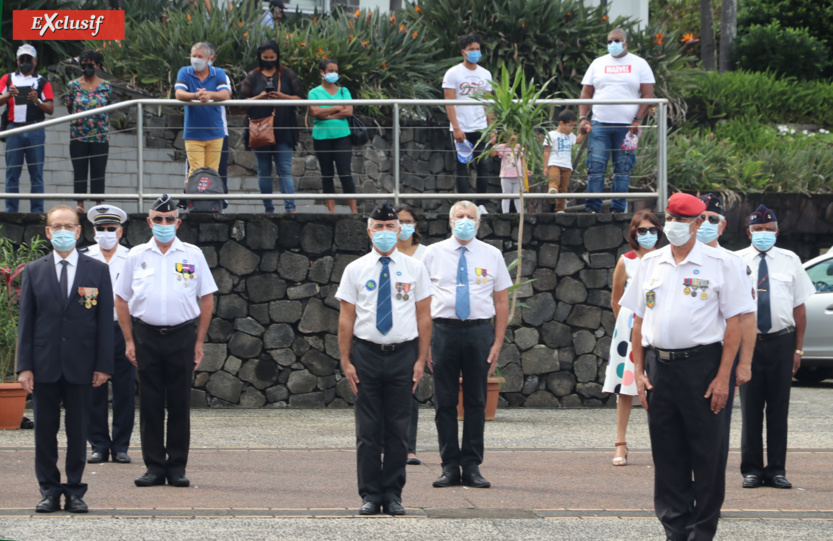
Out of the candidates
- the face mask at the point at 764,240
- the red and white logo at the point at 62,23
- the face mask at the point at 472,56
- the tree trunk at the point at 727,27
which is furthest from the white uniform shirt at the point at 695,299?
the tree trunk at the point at 727,27

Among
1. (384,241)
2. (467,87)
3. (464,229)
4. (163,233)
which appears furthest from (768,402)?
(467,87)

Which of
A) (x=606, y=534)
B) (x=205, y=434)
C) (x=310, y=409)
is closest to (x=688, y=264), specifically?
(x=606, y=534)

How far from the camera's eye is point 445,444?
332 inches

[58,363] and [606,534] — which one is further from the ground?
[58,363]

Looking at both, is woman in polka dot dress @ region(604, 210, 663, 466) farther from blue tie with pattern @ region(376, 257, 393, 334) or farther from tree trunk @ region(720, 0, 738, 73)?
tree trunk @ region(720, 0, 738, 73)

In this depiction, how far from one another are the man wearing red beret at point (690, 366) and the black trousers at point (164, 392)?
3442 millimetres

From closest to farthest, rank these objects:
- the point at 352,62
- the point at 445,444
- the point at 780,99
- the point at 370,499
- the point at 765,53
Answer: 1. the point at 370,499
2. the point at 445,444
3. the point at 352,62
4. the point at 780,99
5. the point at 765,53

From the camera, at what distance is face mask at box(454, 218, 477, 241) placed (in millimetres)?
8625

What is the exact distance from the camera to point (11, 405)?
Answer: 10.8 meters

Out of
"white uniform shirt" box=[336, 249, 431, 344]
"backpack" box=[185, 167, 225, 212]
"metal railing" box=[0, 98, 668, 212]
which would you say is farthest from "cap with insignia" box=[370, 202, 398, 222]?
"backpack" box=[185, 167, 225, 212]

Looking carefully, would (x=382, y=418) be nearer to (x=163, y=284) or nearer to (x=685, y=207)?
(x=163, y=284)

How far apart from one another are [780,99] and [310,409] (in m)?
14.3

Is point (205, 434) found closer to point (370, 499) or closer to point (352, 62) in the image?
point (370, 499)

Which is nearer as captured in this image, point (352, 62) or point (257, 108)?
point (257, 108)
